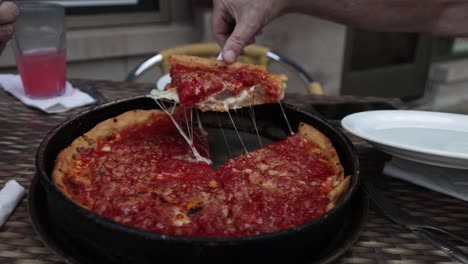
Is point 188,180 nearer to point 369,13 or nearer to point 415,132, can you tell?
point 415,132

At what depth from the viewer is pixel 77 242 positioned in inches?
31.4

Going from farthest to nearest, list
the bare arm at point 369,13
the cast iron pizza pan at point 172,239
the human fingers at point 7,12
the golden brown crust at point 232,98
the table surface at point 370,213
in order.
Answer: the bare arm at point 369,13, the golden brown crust at point 232,98, the human fingers at point 7,12, the table surface at point 370,213, the cast iron pizza pan at point 172,239

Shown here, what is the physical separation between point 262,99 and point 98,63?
175cm

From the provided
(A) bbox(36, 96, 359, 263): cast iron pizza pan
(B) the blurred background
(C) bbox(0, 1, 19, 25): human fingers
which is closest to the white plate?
(A) bbox(36, 96, 359, 263): cast iron pizza pan

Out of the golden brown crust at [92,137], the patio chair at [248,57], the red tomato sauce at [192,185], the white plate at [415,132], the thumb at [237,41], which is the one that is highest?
the thumb at [237,41]

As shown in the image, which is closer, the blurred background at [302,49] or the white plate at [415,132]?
the white plate at [415,132]

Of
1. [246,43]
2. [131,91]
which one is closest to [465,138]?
[246,43]

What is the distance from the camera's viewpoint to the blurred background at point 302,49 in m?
2.62

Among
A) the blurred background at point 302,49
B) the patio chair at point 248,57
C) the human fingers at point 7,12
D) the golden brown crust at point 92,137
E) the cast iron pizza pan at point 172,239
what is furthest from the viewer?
the blurred background at point 302,49

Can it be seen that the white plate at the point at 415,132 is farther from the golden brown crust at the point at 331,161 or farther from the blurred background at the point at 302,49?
the blurred background at the point at 302,49

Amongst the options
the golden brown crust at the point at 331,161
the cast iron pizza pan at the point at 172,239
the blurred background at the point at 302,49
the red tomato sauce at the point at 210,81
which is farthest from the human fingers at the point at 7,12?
the blurred background at the point at 302,49

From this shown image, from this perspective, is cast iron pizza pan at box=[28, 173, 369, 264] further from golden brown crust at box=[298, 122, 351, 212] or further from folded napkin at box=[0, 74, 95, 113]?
folded napkin at box=[0, 74, 95, 113]

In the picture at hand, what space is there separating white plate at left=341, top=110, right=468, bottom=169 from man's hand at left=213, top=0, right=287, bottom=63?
39cm

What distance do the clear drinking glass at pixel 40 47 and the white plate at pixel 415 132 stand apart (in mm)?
1016
